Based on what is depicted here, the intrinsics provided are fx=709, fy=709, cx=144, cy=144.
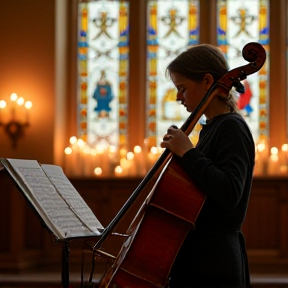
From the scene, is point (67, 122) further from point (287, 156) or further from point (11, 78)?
point (287, 156)

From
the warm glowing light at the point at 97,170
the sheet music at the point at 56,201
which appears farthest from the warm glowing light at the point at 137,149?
the sheet music at the point at 56,201

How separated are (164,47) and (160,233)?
188 inches

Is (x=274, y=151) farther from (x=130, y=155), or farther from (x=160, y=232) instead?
(x=160, y=232)

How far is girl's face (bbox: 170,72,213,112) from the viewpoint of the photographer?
73.6 inches

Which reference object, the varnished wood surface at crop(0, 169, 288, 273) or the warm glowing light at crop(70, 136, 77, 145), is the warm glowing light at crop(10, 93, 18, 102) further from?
the varnished wood surface at crop(0, 169, 288, 273)

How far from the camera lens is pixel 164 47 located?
641cm

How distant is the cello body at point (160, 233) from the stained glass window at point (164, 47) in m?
4.51

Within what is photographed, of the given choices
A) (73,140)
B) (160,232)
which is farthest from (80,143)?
(160,232)

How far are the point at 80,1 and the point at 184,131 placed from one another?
4.85 metres

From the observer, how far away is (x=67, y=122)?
6285mm

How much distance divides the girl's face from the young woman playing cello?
84 millimetres

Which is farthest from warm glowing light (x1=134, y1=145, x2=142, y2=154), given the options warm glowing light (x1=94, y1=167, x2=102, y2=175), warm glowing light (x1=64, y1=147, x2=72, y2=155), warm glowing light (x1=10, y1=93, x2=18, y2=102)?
warm glowing light (x1=10, y1=93, x2=18, y2=102)

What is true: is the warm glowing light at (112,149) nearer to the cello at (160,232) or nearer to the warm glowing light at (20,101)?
the warm glowing light at (20,101)

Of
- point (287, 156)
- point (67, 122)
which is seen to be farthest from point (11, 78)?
point (287, 156)
